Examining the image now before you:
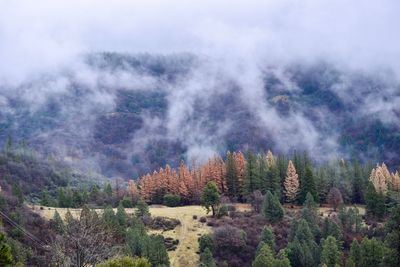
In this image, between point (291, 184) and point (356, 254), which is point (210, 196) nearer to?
point (291, 184)

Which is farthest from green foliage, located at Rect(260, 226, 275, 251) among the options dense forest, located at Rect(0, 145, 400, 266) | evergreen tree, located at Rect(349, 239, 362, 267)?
evergreen tree, located at Rect(349, 239, 362, 267)

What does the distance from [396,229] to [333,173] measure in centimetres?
8934

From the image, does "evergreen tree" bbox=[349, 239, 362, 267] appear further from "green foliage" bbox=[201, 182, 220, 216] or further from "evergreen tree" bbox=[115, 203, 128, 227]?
"evergreen tree" bbox=[115, 203, 128, 227]

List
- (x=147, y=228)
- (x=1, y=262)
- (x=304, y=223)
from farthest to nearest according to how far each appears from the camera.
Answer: (x=147, y=228), (x=304, y=223), (x=1, y=262)

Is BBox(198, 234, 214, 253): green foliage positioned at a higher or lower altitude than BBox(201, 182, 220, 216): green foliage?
lower

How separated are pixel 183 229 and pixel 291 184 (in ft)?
125

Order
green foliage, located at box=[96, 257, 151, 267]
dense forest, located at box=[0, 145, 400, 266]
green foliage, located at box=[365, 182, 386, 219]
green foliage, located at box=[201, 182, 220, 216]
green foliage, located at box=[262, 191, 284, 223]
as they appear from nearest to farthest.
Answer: green foliage, located at box=[96, 257, 151, 267]
dense forest, located at box=[0, 145, 400, 266]
green foliage, located at box=[262, 191, 284, 223]
green foliage, located at box=[201, 182, 220, 216]
green foliage, located at box=[365, 182, 386, 219]

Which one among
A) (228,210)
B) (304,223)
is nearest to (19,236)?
(228,210)

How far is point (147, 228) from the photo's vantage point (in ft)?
396

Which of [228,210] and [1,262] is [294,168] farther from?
[1,262]

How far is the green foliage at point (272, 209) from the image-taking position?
127 m

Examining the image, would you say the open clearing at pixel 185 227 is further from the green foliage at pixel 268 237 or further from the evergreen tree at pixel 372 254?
the evergreen tree at pixel 372 254

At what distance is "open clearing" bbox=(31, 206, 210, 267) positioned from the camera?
110 meters

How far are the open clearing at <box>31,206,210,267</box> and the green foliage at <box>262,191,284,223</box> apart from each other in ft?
49.4
